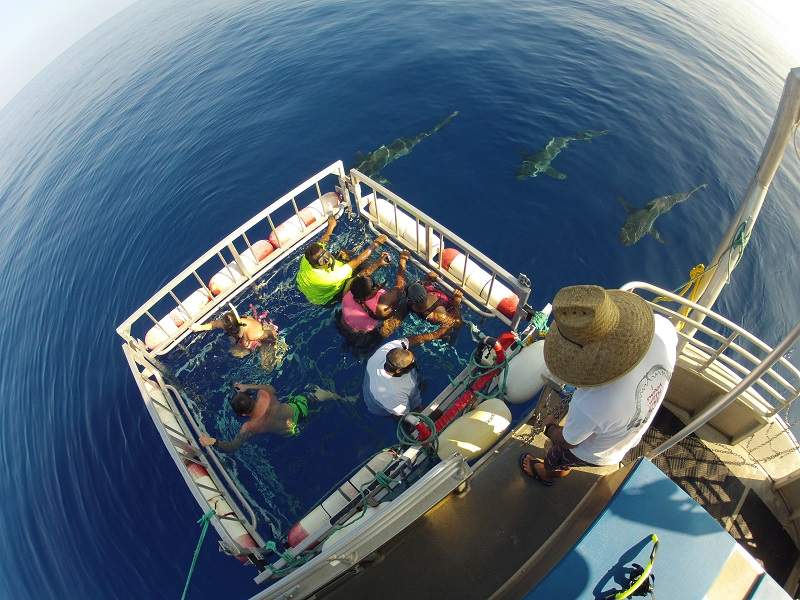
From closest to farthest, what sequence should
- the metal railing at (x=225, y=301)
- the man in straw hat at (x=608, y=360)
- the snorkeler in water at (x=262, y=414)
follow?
the man in straw hat at (x=608, y=360) → the metal railing at (x=225, y=301) → the snorkeler in water at (x=262, y=414)

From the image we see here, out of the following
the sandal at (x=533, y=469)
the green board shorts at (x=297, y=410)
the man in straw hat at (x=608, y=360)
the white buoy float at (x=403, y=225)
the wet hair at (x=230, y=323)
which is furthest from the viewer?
the white buoy float at (x=403, y=225)

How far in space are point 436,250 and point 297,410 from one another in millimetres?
4435

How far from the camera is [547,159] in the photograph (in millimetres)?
12562

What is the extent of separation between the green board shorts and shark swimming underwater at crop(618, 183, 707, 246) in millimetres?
9160

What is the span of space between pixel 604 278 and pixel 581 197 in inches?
125

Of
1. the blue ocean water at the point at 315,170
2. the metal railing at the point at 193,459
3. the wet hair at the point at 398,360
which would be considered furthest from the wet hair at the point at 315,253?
the blue ocean water at the point at 315,170

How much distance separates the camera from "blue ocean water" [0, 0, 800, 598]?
28.8ft

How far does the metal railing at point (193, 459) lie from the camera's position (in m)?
5.60

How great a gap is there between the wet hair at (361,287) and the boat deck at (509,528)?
356 centimetres

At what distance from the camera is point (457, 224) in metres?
11.3

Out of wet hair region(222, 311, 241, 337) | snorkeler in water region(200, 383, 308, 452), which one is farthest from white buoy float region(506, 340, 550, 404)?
wet hair region(222, 311, 241, 337)

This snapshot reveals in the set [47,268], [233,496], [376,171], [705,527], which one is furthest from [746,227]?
[47,268]

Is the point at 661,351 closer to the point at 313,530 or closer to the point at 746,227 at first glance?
the point at 746,227

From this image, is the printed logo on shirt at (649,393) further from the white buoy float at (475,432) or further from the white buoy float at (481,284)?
the white buoy float at (481,284)
